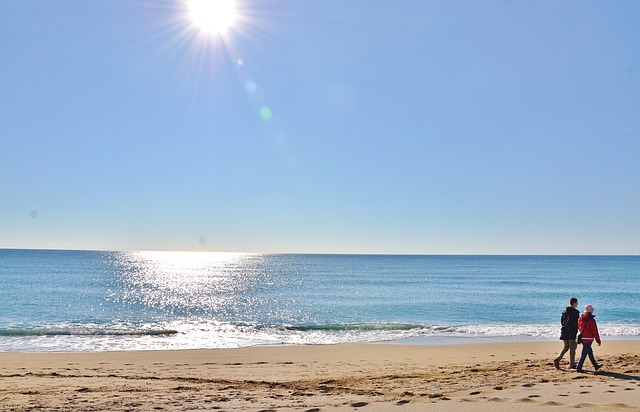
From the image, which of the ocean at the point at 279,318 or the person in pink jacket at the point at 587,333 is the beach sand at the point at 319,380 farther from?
the ocean at the point at 279,318

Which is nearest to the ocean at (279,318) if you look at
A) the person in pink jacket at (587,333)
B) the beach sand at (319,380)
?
the beach sand at (319,380)

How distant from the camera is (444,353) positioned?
1867 centimetres

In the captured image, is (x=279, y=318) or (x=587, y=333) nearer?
(x=587, y=333)

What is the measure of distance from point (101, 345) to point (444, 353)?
14359mm

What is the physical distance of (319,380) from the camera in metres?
12.8

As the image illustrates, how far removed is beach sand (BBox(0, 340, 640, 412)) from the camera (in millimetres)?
9148

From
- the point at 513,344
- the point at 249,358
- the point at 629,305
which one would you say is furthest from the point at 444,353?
the point at 629,305

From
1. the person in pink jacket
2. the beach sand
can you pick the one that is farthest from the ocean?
the person in pink jacket


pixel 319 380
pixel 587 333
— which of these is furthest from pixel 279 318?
pixel 587 333

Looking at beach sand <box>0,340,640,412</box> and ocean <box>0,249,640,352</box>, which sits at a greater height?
beach sand <box>0,340,640,412</box>

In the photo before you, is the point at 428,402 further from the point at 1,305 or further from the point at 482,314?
the point at 1,305

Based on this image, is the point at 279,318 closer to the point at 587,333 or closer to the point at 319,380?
the point at 319,380

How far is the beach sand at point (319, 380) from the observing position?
9148mm

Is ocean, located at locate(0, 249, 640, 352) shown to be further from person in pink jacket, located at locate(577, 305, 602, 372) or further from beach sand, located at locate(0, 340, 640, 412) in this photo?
person in pink jacket, located at locate(577, 305, 602, 372)
